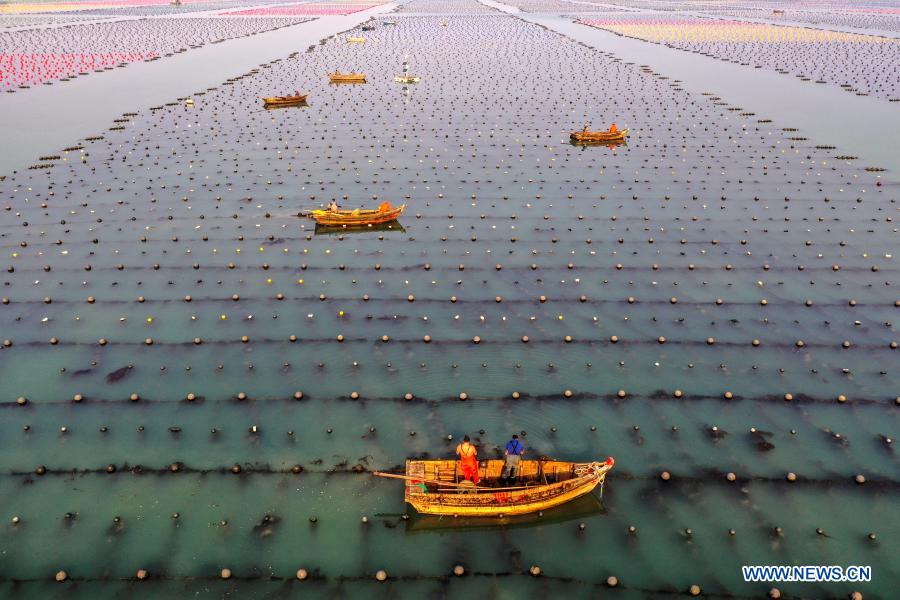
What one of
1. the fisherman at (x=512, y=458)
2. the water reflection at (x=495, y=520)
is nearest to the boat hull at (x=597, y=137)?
the water reflection at (x=495, y=520)

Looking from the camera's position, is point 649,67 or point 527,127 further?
point 649,67

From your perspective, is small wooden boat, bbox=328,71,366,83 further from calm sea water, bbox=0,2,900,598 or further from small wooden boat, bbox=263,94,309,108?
calm sea water, bbox=0,2,900,598

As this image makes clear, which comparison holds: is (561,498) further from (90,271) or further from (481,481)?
(90,271)

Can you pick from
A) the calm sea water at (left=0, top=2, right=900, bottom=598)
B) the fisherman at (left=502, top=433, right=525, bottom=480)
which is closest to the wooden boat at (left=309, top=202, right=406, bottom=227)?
the calm sea water at (left=0, top=2, right=900, bottom=598)

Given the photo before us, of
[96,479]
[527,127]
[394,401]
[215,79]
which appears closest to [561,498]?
[394,401]

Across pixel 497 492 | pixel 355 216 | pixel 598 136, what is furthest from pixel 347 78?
pixel 497 492

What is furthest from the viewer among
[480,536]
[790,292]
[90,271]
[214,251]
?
[214,251]

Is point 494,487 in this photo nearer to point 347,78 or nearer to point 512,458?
point 512,458
